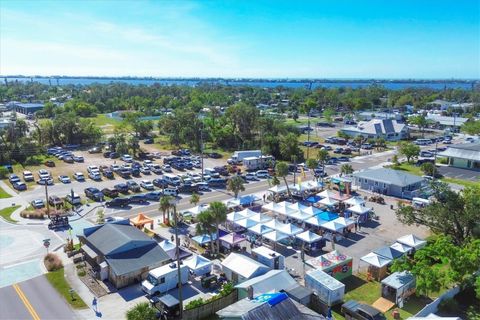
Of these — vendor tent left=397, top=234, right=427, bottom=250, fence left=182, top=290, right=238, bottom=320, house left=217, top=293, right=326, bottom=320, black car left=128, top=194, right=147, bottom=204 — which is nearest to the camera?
house left=217, top=293, right=326, bottom=320

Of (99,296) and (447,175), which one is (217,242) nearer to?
(99,296)

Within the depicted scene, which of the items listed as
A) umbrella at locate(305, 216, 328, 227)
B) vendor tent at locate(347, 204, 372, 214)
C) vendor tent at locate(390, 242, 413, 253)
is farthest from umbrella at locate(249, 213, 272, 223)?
vendor tent at locate(390, 242, 413, 253)

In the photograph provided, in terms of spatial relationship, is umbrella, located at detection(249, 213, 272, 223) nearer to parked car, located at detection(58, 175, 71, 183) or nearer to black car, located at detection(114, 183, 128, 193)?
black car, located at detection(114, 183, 128, 193)

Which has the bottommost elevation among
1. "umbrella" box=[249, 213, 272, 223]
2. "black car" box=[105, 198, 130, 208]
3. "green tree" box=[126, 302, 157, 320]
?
"black car" box=[105, 198, 130, 208]

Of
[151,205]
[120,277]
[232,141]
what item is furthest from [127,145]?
[120,277]

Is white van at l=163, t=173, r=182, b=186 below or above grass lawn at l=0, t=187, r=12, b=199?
above

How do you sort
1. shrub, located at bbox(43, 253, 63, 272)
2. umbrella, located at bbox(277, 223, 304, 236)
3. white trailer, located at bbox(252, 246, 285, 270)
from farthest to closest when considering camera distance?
1. umbrella, located at bbox(277, 223, 304, 236)
2. shrub, located at bbox(43, 253, 63, 272)
3. white trailer, located at bbox(252, 246, 285, 270)

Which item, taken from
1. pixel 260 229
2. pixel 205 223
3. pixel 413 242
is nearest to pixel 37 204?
pixel 205 223

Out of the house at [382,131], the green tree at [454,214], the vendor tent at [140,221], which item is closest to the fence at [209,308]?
the vendor tent at [140,221]
